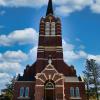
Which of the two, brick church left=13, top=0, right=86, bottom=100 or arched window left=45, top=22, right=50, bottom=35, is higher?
arched window left=45, top=22, right=50, bottom=35

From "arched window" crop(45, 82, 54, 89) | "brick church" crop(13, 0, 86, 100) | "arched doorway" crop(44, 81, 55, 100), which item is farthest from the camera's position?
"arched window" crop(45, 82, 54, 89)

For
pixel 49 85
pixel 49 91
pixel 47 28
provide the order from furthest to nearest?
pixel 47 28 → pixel 49 85 → pixel 49 91

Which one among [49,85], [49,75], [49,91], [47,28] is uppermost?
[47,28]

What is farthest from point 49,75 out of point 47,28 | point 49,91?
point 47,28

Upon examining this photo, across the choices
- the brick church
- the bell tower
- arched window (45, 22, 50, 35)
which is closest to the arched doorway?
the brick church

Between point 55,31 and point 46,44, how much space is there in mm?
3856

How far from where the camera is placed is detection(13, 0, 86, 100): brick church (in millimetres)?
43309

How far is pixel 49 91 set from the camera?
43.4m

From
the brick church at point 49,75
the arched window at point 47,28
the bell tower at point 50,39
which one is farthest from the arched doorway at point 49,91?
the arched window at point 47,28

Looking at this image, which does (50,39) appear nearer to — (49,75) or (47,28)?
(47,28)

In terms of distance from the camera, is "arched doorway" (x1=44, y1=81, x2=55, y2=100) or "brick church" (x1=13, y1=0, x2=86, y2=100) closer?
"arched doorway" (x1=44, y1=81, x2=55, y2=100)

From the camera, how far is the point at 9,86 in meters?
74.7

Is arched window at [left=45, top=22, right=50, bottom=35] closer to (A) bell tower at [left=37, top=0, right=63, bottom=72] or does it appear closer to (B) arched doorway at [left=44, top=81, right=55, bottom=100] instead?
(A) bell tower at [left=37, top=0, right=63, bottom=72]

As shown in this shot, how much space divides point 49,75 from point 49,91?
3116 mm
